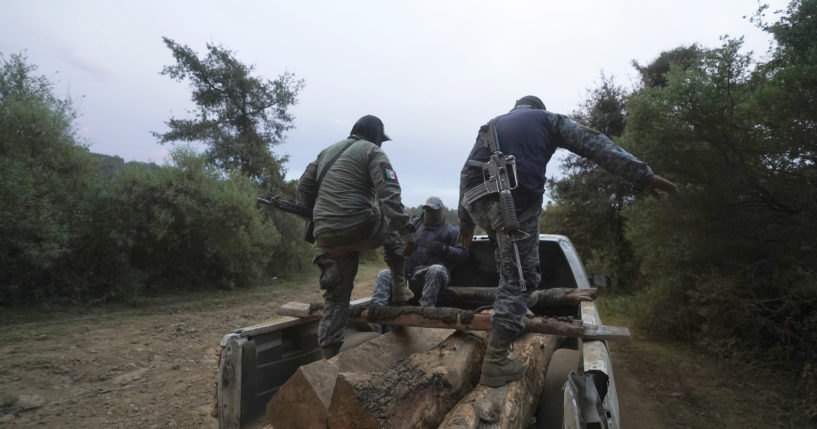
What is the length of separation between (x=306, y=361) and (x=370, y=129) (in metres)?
1.88

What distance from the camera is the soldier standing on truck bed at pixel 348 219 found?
10.1ft

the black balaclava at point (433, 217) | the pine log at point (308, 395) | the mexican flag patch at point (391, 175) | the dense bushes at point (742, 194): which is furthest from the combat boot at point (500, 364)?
the dense bushes at point (742, 194)

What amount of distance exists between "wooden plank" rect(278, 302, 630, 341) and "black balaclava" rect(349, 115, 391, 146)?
1.41 m

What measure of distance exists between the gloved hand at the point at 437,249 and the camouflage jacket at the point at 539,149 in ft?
4.98

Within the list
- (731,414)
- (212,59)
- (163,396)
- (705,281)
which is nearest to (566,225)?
(705,281)

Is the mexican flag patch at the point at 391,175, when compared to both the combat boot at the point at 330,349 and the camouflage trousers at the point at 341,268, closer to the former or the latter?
the camouflage trousers at the point at 341,268

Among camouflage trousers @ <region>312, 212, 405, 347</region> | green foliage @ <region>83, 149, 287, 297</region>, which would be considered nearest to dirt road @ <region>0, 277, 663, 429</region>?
camouflage trousers @ <region>312, 212, 405, 347</region>

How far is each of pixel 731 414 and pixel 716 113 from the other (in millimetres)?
3182

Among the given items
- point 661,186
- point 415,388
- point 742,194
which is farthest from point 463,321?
point 742,194

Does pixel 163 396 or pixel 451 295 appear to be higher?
pixel 451 295

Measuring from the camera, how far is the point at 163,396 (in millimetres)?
4742

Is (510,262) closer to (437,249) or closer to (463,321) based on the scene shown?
(463,321)

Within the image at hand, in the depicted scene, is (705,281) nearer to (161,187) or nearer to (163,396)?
(163,396)

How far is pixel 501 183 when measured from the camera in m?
2.67
